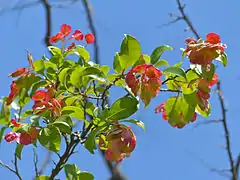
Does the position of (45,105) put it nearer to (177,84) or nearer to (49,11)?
(177,84)

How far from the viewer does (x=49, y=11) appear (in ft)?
7.41

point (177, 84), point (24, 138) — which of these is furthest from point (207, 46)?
point (24, 138)

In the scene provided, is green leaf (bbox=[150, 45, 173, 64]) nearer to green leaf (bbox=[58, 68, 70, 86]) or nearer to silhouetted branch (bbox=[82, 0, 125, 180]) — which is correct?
green leaf (bbox=[58, 68, 70, 86])

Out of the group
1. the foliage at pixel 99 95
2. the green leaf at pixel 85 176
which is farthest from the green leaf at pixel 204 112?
the green leaf at pixel 85 176

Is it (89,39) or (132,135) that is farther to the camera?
(89,39)

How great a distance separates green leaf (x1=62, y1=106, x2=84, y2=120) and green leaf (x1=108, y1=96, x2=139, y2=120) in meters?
0.07

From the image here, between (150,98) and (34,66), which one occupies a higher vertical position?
(34,66)

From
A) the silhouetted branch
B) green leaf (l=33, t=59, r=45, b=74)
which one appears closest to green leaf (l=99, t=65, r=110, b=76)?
green leaf (l=33, t=59, r=45, b=74)

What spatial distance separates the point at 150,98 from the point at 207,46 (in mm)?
125

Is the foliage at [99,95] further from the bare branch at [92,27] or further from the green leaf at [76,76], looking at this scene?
the bare branch at [92,27]

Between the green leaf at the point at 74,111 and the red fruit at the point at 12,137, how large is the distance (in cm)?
9

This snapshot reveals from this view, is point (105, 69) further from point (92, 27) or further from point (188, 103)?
point (92, 27)

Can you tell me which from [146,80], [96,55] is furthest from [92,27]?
[146,80]

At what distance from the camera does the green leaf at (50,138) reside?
0.84 metres
